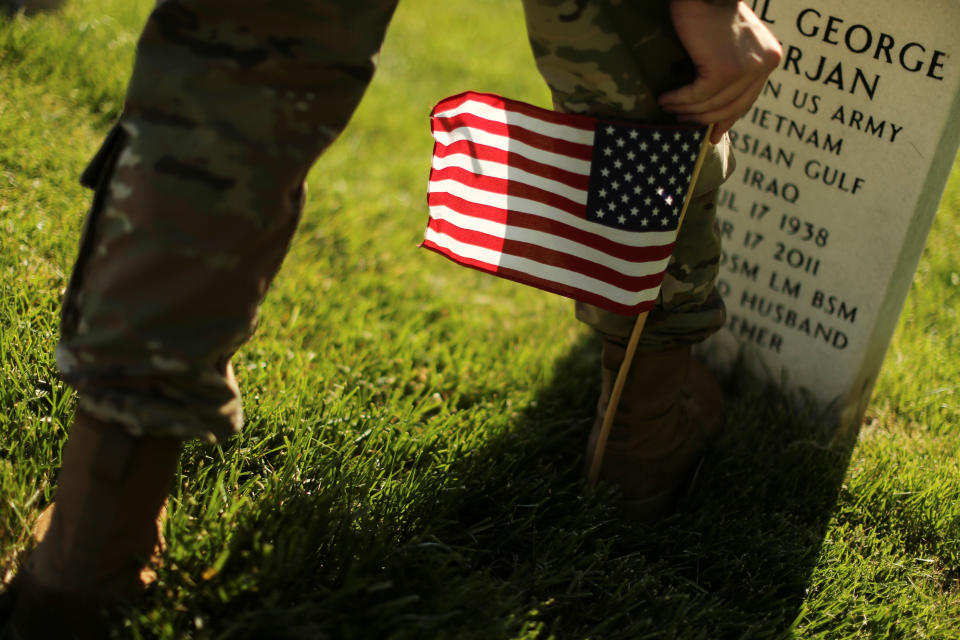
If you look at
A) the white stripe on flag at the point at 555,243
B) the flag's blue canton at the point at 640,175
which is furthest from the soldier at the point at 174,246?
the white stripe on flag at the point at 555,243

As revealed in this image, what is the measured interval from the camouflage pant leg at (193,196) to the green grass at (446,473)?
391 millimetres

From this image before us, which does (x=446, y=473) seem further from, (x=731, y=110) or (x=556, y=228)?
(x=731, y=110)

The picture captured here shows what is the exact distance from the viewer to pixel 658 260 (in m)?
1.84

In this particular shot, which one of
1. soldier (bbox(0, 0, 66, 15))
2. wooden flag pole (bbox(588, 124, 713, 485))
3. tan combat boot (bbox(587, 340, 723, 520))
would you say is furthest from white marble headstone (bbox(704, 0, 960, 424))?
soldier (bbox(0, 0, 66, 15))

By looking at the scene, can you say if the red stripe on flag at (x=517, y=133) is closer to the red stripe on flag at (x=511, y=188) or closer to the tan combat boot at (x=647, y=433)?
the red stripe on flag at (x=511, y=188)

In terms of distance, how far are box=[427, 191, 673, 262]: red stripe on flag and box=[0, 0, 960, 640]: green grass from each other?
1.86 feet

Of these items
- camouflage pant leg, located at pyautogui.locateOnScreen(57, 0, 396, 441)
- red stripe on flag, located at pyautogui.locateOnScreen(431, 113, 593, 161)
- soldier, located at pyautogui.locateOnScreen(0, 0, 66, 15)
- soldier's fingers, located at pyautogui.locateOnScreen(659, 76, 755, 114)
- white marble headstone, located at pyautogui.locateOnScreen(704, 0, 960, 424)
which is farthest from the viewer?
soldier, located at pyautogui.locateOnScreen(0, 0, 66, 15)

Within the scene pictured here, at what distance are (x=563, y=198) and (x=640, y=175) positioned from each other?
18 centimetres

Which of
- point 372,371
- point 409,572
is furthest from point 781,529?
point 372,371

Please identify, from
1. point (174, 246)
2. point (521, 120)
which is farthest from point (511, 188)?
point (174, 246)

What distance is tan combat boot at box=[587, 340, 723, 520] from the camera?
213 cm

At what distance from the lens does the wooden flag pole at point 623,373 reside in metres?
1.81

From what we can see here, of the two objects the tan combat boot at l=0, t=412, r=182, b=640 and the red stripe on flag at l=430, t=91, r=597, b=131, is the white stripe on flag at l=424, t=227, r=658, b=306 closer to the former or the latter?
the red stripe on flag at l=430, t=91, r=597, b=131

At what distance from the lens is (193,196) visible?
132cm
